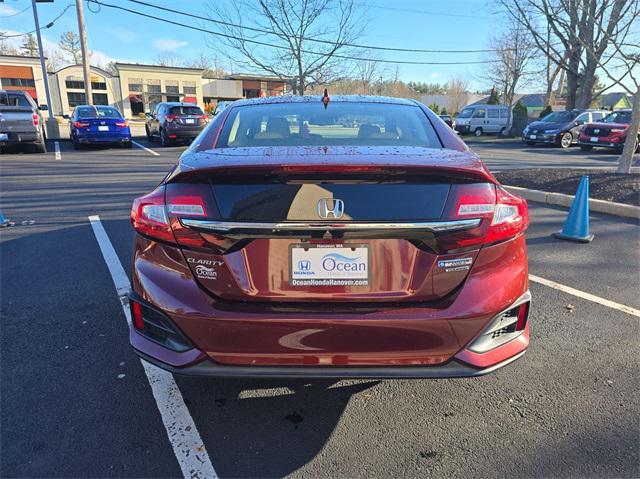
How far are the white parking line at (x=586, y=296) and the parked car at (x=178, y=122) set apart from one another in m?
14.9

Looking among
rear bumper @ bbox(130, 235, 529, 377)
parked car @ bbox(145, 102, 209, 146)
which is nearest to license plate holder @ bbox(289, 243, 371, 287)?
rear bumper @ bbox(130, 235, 529, 377)

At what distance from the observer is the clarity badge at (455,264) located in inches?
73.3

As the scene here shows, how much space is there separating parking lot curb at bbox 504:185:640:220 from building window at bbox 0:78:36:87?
55753mm

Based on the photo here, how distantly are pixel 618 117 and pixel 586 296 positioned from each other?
18.1m

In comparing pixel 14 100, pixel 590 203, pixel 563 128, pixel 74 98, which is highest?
pixel 74 98

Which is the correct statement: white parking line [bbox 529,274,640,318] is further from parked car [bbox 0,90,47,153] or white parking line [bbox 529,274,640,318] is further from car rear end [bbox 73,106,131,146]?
car rear end [bbox 73,106,131,146]

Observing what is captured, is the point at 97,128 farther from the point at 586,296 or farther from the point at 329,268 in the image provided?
the point at 329,268

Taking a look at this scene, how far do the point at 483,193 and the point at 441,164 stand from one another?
0.75 feet

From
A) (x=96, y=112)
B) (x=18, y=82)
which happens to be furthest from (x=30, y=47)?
(x=96, y=112)

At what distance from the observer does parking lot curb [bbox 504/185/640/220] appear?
6.48 m

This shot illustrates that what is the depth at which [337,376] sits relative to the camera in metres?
1.88

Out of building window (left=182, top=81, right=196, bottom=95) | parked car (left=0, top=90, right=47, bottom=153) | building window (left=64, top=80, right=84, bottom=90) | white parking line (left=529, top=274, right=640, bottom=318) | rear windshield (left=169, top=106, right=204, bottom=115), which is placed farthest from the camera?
building window (left=182, top=81, right=196, bottom=95)

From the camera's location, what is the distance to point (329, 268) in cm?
185

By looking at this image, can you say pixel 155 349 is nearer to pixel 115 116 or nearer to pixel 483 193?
pixel 483 193
